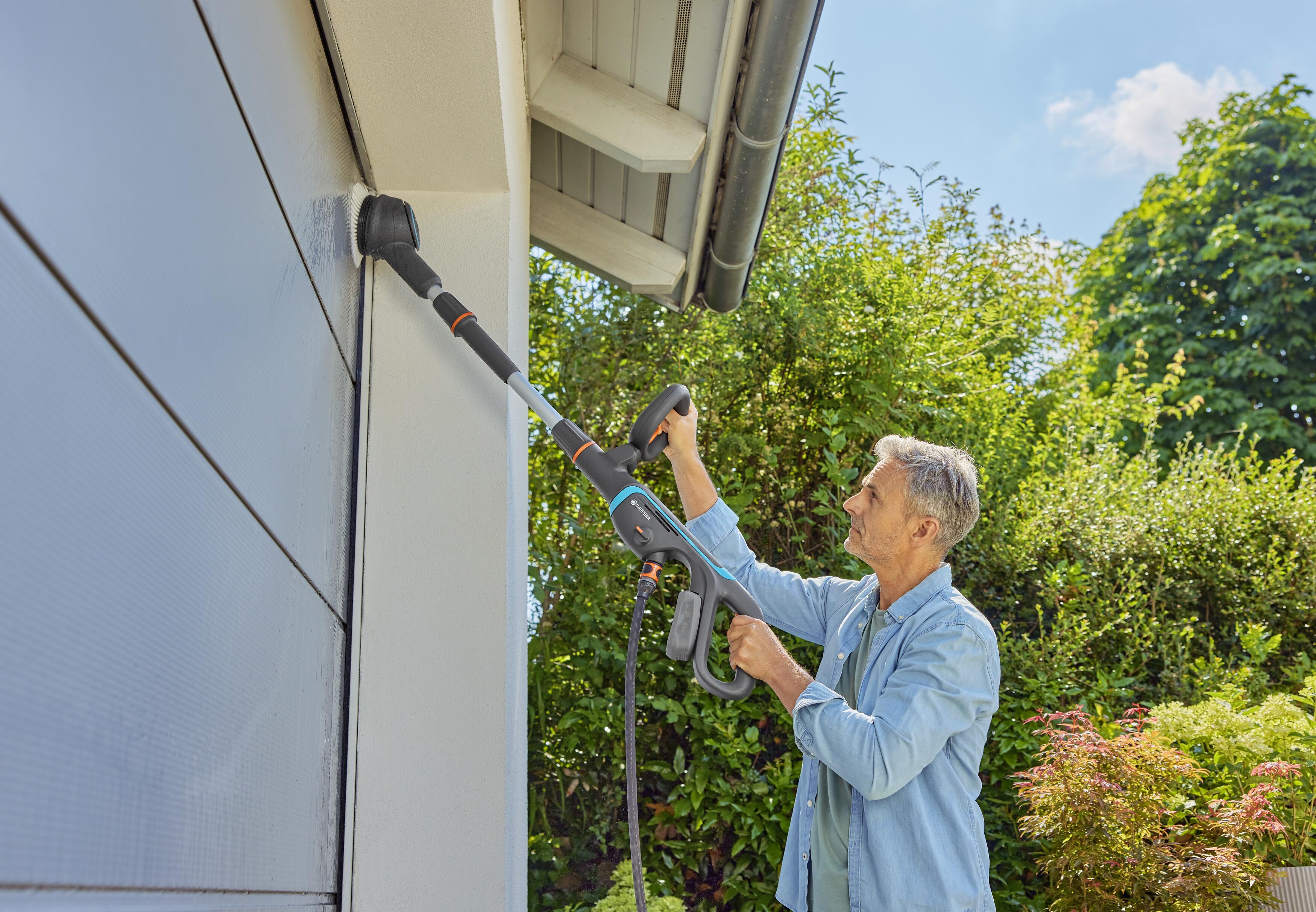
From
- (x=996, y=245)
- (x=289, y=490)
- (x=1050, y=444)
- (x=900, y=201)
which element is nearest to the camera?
(x=289, y=490)

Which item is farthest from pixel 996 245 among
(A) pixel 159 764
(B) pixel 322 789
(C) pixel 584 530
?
(A) pixel 159 764

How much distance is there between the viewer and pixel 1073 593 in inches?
163

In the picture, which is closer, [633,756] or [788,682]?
[633,756]

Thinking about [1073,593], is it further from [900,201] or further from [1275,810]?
[900,201]

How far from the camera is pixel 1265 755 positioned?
3.15 metres

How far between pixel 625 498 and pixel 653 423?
0.87ft

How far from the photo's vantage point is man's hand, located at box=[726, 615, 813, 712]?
5.17ft

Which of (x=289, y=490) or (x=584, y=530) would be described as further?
(x=584, y=530)

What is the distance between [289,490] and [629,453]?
671mm

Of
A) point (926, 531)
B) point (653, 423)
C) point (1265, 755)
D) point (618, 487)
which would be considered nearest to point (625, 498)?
point (618, 487)

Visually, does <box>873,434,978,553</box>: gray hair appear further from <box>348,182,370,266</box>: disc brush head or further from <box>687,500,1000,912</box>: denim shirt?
<box>348,182,370,266</box>: disc brush head

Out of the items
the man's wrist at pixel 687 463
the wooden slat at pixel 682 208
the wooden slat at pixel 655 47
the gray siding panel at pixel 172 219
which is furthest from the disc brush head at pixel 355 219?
the wooden slat at pixel 682 208

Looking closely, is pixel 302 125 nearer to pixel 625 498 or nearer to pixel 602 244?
pixel 625 498

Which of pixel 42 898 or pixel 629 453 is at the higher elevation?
pixel 629 453
